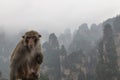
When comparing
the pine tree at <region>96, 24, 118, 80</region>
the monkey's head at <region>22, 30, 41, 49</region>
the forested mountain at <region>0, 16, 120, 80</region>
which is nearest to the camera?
the monkey's head at <region>22, 30, 41, 49</region>

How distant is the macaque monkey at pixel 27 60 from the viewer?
206 inches

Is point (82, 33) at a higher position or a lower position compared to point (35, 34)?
higher

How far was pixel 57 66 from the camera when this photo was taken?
3590 inches

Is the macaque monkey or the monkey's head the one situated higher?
the monkey's head

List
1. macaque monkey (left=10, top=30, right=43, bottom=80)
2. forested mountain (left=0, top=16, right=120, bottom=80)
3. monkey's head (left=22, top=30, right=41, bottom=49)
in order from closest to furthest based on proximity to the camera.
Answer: macaque monkey (left=10, top=30, right=43, bottom=80) < monkey's head (left=22, top=30, right=41, bottom=49) < forested mountain (left=0, top=16, right=120, bottom=80)

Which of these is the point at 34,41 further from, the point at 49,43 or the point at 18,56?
the point at 49,43

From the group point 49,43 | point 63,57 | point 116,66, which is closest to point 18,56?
point 116,66

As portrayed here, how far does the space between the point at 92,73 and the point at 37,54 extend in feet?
251

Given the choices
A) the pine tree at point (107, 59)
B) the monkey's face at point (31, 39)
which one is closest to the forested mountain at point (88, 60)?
the pine tree at point (107, 59)

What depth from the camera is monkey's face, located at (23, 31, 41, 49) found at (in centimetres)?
532

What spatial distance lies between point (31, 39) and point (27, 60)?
348 millimetres

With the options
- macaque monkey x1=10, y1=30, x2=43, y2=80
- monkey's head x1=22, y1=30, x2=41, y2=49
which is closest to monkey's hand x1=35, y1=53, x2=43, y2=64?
macaque monkey x1=10, y1=30, x2=43, y2=80

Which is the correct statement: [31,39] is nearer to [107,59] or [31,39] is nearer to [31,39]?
[31,39]

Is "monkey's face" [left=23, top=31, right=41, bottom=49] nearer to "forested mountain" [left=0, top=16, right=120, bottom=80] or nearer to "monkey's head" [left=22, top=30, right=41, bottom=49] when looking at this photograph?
"monkey's head" [left=22, top=30, right=41, bottom=49]
